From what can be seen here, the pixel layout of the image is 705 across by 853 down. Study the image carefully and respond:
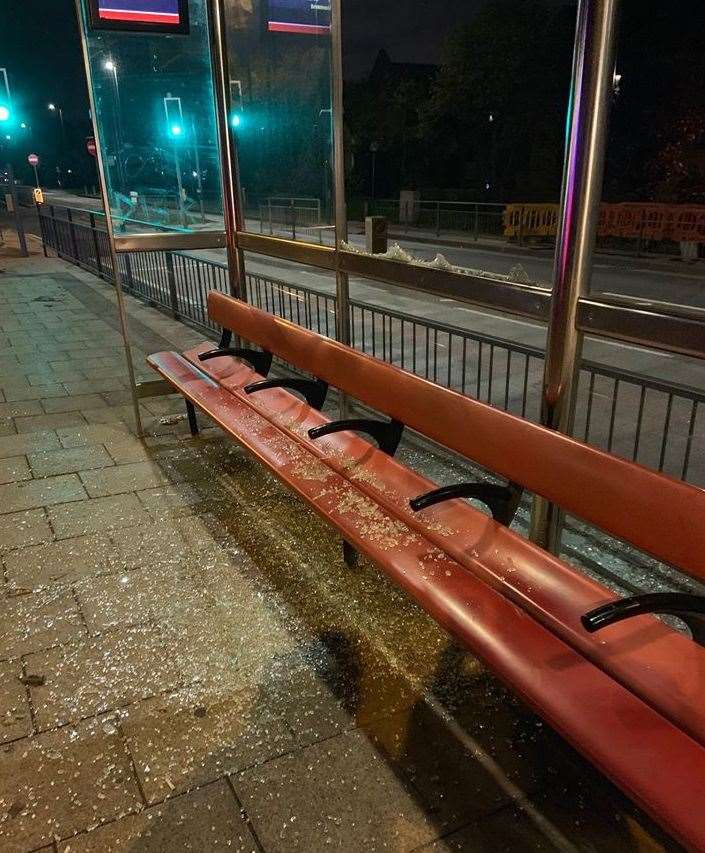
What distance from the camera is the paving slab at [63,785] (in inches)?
80.5

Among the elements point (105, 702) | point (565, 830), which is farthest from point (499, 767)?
point (105, 702)

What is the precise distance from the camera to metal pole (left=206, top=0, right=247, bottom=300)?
4766mm

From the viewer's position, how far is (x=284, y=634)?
2863 mm

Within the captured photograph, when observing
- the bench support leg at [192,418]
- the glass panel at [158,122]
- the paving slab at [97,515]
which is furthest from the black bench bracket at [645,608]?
the glass panel at [158,122]

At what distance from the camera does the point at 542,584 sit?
227 centimetres

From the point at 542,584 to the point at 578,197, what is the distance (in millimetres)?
1303

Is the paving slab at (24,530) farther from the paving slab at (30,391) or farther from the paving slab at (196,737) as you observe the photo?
the paving slab at (30,391)

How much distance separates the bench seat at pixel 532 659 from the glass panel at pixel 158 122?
3.30 meters

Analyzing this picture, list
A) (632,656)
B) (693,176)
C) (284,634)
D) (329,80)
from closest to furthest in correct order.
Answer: (632,656)
(284,634)
(329,80)
(693,176)

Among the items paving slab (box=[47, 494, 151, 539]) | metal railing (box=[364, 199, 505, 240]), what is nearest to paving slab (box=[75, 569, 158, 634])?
paving slab (box=[47, 494, 151, 539])

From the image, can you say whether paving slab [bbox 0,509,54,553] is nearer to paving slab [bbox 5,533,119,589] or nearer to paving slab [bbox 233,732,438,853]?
paving slab [bbox 5,533,119,589]

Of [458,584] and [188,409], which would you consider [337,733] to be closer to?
[458,584]

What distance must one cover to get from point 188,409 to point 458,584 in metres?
3.10

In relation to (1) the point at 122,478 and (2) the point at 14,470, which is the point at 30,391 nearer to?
(2) the point at 14,470
